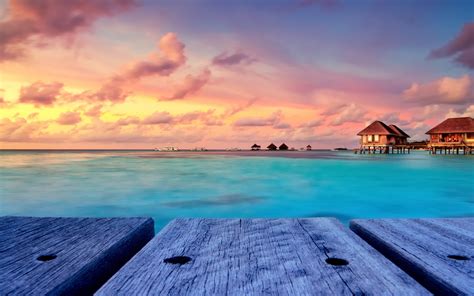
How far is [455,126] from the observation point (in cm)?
4919

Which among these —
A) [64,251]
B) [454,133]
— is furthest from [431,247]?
[454,133]

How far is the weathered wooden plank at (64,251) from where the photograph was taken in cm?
114

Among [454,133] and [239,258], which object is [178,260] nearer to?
[239,258]

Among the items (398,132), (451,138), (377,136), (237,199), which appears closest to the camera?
(237,199)

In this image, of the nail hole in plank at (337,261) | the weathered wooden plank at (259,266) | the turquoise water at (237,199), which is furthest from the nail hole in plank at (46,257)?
the turquoise water at (237,199)

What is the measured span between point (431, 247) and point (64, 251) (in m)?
1.58

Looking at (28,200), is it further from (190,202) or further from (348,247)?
(348,247)

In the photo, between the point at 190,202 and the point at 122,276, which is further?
the point at 190,202

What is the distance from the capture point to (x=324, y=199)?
12688mm

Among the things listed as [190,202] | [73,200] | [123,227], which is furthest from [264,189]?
[123,227]

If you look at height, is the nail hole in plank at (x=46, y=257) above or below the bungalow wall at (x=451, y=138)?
below

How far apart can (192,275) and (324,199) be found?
12162mm

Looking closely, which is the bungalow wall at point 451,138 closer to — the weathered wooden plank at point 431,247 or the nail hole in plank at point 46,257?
the weathered wooden plank at point 431,247

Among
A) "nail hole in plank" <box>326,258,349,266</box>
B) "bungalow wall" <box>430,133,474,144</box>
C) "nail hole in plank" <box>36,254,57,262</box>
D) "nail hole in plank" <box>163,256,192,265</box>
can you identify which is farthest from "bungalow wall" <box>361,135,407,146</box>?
"nail hole in plank" <box>36,254,57,262</box>
